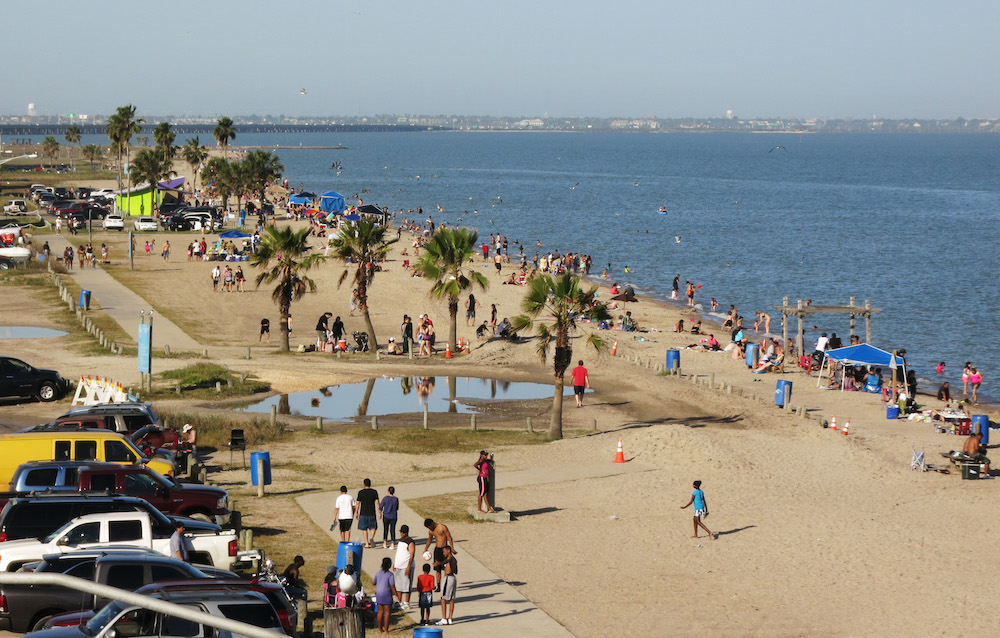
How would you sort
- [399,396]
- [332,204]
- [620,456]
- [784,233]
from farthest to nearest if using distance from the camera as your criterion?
1. [784,233]
2. [332,204]
3. [399,396]
4. [620,456]

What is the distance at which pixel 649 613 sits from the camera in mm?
17047

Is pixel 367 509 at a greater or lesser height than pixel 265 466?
greater

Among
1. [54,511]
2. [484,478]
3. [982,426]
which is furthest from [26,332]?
[982,426]

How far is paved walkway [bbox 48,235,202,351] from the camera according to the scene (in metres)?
40.4

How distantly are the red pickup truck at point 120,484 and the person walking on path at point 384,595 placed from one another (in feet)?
14.5

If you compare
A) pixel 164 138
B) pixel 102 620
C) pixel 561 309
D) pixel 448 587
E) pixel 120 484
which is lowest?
pixel 448 587

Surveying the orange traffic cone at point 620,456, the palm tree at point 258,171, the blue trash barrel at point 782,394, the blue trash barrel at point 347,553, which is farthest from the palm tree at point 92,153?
the blue trash barrel at point 347,553

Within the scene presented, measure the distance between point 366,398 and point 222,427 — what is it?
701 centimetres

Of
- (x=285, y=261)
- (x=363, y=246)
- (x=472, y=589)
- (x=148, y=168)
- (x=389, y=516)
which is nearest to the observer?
→ (x=472, y=589)

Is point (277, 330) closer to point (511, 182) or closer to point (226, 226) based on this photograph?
point (226, 226)

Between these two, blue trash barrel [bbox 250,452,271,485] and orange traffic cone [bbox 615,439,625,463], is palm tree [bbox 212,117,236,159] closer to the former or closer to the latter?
orange traffic cone [bbox 615,439,625,463]

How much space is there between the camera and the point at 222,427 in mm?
27766

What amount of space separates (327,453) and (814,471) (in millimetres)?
11166

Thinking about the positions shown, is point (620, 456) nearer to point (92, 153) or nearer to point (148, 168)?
point (148, 168)
